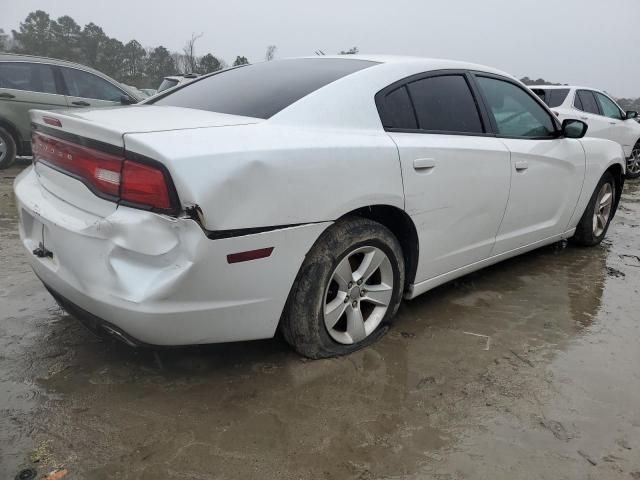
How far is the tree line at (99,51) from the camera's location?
39.8 m

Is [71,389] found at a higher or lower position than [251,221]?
lower

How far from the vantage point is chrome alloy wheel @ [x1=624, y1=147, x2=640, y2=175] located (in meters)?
9.95

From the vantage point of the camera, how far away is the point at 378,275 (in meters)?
2.62

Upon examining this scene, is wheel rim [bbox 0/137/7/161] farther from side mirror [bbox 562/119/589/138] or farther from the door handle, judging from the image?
side mirror [bbox 562/119/589/138]

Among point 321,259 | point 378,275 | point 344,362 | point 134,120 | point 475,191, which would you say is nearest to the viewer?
point 134,120

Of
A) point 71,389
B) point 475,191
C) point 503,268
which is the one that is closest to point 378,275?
point 475,191

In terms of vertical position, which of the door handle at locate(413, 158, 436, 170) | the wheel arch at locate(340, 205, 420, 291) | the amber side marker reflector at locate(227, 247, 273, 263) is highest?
the door handle at locate(413, 158, 436, 170)

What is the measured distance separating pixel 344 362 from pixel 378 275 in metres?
0.48

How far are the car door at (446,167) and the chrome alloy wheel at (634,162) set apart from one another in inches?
338

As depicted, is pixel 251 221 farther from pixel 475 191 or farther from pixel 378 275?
pixel 475 191

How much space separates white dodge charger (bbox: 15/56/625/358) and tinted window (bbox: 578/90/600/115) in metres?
6.78

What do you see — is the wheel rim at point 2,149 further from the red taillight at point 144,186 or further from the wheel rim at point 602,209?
the wheel rim at point 602,209

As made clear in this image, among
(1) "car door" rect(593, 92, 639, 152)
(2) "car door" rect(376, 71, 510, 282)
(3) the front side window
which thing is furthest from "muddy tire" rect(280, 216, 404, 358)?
(1) "car door" rect(593, 92, 639, 152)

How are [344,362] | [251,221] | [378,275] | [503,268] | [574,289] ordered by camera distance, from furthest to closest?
[503,268] < [574,289] < [378,275] < [344,362] < [251,221]
